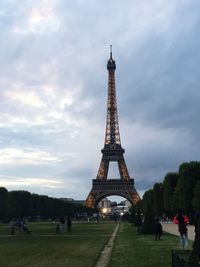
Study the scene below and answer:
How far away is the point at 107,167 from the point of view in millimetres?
190750

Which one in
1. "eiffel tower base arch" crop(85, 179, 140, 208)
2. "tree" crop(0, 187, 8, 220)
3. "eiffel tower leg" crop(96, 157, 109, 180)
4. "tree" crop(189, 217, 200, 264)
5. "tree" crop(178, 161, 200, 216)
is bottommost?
"tree" crop(189, 217, 200, 264)

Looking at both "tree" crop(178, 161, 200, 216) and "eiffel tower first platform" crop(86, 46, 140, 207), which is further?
"eiffel tower first platform" crop(86, 46, 140, 207)

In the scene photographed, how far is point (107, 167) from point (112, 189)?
27.9 ft

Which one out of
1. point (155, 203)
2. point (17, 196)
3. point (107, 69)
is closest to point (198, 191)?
point (155, 203)

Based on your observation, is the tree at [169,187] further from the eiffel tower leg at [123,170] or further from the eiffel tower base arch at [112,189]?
the eiffel tower leg at [123,170]

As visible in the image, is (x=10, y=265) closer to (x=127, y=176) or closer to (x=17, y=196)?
(x=17, y=196)

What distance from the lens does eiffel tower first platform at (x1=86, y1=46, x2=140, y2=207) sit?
18525 centimetres

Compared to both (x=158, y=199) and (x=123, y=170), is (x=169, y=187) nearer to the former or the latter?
(x=158, y=199)

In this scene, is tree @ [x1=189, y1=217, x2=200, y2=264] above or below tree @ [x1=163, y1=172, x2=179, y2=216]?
below

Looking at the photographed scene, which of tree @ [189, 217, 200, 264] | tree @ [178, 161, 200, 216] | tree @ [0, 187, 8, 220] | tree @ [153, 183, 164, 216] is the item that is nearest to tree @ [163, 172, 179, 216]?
tree @ [153, 183, 164, 216]

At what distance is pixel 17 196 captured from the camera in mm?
130125

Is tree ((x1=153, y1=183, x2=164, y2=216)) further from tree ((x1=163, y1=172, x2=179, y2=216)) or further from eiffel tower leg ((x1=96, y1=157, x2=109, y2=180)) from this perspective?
eiffel tower leg ((x1=96, y1=157, x2=109, y2=180))

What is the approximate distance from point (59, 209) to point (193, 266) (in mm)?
155943

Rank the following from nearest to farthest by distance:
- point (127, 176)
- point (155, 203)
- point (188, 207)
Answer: point (188, 207)
point (155, 203)
point (127, 176)
